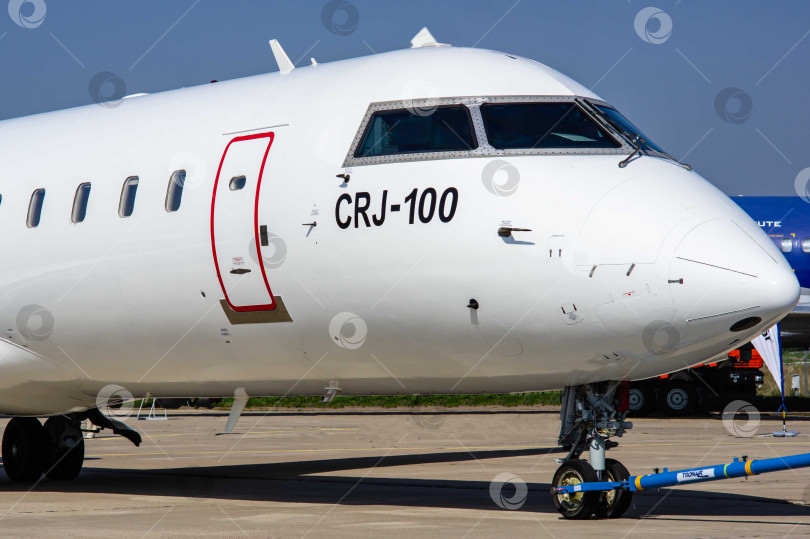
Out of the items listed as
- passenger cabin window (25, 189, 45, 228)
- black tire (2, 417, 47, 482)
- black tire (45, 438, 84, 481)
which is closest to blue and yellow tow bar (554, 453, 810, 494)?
passenger cabin window (25, 189, 45, 228)

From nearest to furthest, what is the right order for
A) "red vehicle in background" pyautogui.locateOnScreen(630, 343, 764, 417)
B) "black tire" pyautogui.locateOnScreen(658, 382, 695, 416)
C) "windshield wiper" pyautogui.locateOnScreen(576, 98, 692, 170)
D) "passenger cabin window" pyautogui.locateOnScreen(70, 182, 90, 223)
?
"windshield wiper" pyautogui.locateOnScreen(576, 98, 692, 170), "passenger cabin window" pyautogui.locateOnScreen(70, 182, 90, 223), "red vehicle in background" pyautogui.locateOnScreen(630, 343, 764, 417), "black tire" pyautogui.locateOnScreen(658, 382, 695, 416)

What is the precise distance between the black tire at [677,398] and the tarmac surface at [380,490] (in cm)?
619

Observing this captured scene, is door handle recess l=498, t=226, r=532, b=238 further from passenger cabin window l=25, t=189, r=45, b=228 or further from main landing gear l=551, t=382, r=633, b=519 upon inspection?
passenger cabin window l=25, t=189, r=45, b=228

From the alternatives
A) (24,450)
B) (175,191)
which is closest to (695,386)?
(24,450)

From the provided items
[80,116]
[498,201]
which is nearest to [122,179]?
[80,116]

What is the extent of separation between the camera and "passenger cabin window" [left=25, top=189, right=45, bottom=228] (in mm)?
12466

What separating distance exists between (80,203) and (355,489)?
4925 millimetres

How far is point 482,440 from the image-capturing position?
2373cm

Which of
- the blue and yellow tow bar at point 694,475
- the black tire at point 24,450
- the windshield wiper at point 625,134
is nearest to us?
the blue and yellow tow bar at point 694,475

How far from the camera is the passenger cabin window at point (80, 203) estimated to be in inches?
473

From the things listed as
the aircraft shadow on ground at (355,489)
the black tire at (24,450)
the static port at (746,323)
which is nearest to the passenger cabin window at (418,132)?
the static port at (746,323)

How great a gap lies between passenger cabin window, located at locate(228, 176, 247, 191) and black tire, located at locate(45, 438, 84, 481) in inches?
255

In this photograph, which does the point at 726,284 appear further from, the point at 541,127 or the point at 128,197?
the point at 128,197

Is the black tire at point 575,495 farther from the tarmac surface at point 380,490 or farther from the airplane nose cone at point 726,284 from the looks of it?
the airplane nose cone at point 726,284
